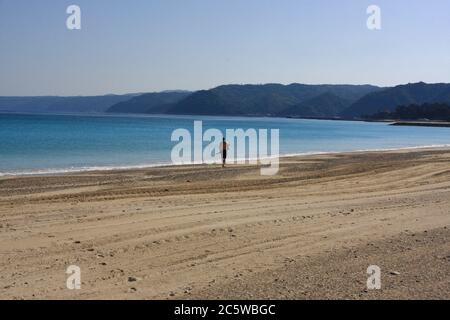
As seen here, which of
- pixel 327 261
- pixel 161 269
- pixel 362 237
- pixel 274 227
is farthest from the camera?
pixel 274 227

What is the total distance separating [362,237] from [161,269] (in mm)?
3671

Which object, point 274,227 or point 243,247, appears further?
point 274,227

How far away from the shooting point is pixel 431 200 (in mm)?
13750

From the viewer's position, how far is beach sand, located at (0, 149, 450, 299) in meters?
6.52

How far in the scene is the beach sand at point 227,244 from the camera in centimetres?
652

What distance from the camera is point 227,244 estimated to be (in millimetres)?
8664

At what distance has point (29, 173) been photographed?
24.3 metres

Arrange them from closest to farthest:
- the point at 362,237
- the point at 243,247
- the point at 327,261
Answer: the point at 327,261, the point at 243,247, the point at 362,237
